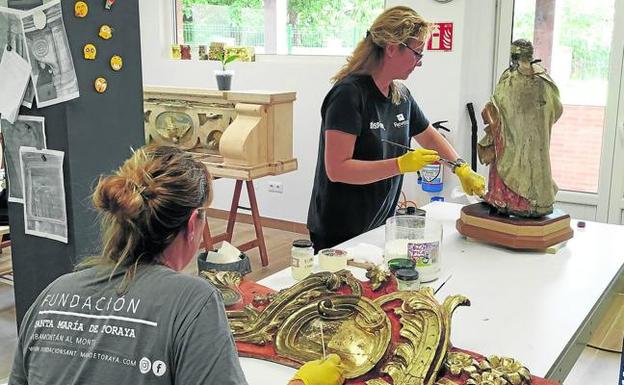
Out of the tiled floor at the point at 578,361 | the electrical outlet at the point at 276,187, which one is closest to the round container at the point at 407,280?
the tiled floor at the point at 578,361

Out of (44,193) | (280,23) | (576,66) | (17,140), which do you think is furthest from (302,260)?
(280,23)

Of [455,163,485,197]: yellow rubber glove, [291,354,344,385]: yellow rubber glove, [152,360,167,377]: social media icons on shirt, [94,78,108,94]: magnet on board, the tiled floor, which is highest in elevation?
[94,78,108,94]: magnet on board

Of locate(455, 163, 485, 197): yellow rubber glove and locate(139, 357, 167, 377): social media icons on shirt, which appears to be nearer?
locate(139, 357, 167, 377): social media icons on shirt

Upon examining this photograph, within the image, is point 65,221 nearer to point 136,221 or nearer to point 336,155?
point 336,155

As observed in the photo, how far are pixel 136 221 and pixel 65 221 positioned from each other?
128cm

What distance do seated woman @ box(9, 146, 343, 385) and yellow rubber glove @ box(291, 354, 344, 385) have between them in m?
0.21

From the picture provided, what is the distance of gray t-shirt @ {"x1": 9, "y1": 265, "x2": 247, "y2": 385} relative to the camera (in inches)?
40.9

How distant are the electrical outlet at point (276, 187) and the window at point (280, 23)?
→ 1.00m

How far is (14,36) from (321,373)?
1597mm

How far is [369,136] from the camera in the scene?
234 centimetres

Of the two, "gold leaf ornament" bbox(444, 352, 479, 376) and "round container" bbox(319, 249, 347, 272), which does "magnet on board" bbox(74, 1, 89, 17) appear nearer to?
"round container" bbox(319, 249, 347, 272)

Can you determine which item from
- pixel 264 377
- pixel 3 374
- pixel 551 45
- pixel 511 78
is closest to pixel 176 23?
pixel 551 45

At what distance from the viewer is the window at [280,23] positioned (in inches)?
190

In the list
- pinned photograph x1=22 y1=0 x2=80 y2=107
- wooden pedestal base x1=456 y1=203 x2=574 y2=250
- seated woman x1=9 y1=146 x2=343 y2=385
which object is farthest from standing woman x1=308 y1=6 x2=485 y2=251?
seated woman x1=9 y1=146 x2=343 y2=385
